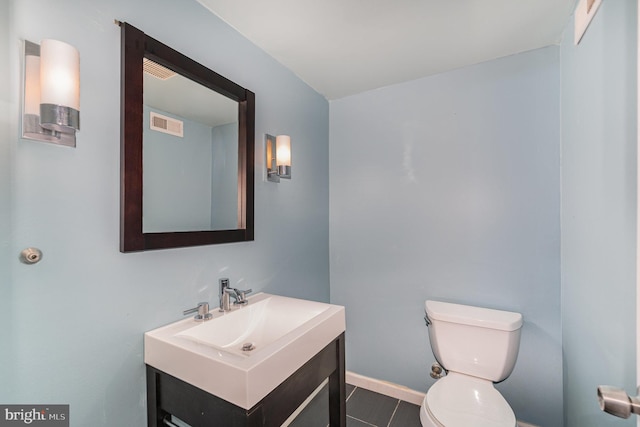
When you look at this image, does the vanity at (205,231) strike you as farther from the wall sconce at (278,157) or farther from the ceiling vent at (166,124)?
the wall sconce at (278,157)

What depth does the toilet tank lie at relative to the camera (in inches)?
55.3

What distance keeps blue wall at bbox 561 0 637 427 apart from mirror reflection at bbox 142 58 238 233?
1466 mm

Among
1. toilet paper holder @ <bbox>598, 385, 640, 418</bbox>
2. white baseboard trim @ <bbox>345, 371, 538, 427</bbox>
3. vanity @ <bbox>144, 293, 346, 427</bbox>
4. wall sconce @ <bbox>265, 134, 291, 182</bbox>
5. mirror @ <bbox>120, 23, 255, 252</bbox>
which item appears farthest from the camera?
white baseboard trim @ <bbox>345, 371, 538, 427</bbox>

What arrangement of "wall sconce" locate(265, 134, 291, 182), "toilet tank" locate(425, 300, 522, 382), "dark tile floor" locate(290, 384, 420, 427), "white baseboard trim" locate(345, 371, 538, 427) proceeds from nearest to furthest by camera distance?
1. "toilet tank" locate(425, 300, 522, 382)
2. "wall sconce" locate(265, 134, 291, 182)
3. "dark tile floor" locate(290, 384, 420, 427)
4. "white baseboard trim" locate(345, 371, 538, 427)

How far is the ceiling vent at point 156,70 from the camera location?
991mm

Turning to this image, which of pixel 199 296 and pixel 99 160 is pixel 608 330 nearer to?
pixel 199 296

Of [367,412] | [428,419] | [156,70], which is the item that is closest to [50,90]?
[156,70]

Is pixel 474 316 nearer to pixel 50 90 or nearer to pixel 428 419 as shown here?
pixel 428 419

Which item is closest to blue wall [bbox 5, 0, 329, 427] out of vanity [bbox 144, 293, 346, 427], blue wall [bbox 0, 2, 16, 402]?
blue wall [bbox 0, 2, 16, 402]

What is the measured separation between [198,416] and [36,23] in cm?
125

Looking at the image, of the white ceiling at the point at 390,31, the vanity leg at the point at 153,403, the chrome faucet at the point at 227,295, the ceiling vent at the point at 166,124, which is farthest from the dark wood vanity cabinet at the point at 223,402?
the white ceiling at the point at 390,31

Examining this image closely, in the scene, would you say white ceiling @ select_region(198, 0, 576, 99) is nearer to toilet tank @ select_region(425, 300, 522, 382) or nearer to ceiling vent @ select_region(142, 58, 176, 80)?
ceiling vent @ select_region(142, 58, 176, 80)

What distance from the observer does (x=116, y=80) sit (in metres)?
0.91

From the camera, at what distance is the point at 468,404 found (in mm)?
1247
